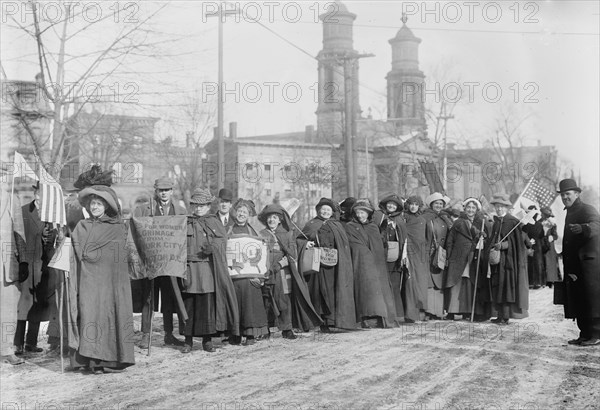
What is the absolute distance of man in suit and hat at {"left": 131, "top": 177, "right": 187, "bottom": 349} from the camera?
31.7 ft

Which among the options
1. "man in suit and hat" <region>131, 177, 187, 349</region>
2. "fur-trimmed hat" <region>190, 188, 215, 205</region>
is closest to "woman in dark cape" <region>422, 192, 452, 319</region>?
"fur-trimmed hat" <region>190, 188, 215, 205</region>

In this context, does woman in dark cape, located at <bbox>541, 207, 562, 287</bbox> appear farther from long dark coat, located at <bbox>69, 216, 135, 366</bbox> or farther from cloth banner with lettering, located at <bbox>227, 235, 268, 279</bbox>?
long dark coat, located at <bbox>69, 216, 135, 366</bbox>

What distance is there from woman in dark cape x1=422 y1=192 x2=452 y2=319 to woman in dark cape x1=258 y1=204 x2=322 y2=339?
254cm

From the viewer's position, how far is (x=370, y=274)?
11.6 metres

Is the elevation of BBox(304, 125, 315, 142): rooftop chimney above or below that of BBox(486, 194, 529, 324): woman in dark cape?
above

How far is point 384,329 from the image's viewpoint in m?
11.7

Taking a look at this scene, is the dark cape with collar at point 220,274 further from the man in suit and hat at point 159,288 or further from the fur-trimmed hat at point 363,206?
the fur-trimmed hat at point 363,206

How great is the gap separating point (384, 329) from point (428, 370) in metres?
3.58

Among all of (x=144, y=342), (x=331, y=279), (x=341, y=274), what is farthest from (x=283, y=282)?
(x=144, y=342)

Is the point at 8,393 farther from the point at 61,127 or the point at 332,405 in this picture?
the point at 61,127

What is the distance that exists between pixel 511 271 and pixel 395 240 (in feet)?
5.85

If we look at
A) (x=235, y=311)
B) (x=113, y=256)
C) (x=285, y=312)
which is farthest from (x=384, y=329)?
(x=113, y=256)

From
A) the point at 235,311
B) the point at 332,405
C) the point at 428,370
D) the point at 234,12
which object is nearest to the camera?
the point at 332,405

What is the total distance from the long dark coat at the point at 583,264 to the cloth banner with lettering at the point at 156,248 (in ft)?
15.4
